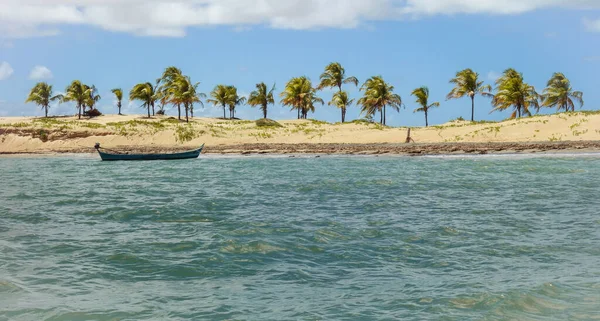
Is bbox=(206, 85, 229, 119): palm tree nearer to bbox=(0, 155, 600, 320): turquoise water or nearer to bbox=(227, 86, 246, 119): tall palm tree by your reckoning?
bbox=(227, 86, 246, 119): tall palm tree

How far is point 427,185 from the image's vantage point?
22594 millimetres

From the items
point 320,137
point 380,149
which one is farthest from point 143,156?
point 380,149

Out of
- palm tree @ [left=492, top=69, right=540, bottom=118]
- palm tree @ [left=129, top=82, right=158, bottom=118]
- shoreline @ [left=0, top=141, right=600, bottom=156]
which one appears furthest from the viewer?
palm tree @ [left=129, top=82, right=158, bottom=118]

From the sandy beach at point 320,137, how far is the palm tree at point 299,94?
1314cm

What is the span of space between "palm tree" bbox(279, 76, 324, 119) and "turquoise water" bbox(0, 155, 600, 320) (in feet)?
180

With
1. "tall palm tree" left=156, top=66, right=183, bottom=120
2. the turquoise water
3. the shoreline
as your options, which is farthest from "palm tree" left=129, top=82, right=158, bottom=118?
the turquoise water

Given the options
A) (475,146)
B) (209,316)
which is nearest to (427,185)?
(209,316)

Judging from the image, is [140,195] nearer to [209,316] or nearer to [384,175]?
[384,175]

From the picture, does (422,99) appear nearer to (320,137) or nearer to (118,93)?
(320,137)

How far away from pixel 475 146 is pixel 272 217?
3057 centimetres

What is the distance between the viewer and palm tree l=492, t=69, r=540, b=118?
207ft

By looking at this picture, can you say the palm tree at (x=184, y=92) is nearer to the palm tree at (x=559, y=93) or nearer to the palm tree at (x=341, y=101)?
the palm tree at (x=341, y=101)

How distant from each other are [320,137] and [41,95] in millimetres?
51751

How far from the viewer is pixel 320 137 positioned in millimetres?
54375
